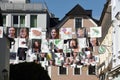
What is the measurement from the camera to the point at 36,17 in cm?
6975

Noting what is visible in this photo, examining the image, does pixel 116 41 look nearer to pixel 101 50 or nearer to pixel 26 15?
pixel 101 50

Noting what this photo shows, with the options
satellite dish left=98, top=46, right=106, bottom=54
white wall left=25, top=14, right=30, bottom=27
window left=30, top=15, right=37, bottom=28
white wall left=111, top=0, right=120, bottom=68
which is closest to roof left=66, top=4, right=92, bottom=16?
window left=30, top=15, right=37, bottom=28

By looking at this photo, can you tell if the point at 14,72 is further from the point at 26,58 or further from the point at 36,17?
the point at 36,17

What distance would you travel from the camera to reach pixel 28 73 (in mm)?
43906

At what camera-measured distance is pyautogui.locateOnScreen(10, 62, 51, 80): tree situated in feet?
142

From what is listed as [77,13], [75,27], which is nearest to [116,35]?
[75,27]

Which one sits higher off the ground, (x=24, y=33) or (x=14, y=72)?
(x=24, y=33)

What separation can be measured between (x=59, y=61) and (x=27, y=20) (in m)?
18.7

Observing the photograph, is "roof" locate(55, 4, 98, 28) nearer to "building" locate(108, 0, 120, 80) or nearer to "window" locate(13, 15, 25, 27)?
"window" locate(13, 15, 25, 27)

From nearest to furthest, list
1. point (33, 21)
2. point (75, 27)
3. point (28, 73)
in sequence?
point (28, 73), point (33, 21), point (75, 27)

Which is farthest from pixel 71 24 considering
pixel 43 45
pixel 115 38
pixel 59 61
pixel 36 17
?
pixel 115 38

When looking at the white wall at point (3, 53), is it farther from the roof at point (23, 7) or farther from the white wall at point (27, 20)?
the roof at point (23, 7)

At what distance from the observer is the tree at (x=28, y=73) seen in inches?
1709

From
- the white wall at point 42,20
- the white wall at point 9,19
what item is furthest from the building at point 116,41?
the white wall at point 9,19
